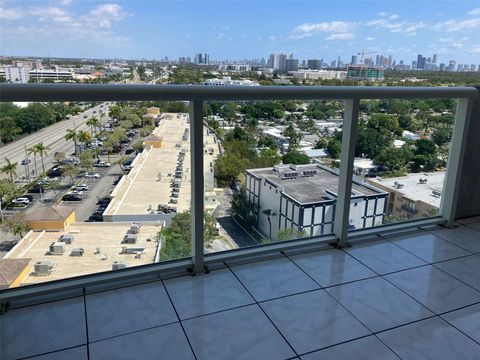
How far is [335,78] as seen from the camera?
99.5 inches

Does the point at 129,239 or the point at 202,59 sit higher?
the point at 202,59

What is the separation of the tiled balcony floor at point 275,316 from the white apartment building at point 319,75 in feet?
4.19

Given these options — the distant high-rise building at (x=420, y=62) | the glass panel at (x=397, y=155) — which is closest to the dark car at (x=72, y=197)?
the glass panel at (x=397, y=155)

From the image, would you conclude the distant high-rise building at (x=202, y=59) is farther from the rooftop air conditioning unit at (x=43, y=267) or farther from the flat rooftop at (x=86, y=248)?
the rooftop air conditioning unit at (x=43, y=267)

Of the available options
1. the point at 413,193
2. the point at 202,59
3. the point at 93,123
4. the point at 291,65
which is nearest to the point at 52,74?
the point at 93,123

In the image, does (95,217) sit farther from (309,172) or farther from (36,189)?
(309,172)

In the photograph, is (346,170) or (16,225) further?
(346,170)

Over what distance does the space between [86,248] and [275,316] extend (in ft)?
3.41

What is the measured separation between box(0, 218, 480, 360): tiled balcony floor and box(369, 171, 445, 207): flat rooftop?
538mm

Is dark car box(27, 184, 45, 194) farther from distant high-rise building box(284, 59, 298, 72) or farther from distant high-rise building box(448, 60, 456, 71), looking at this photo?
distant high-rise building box(448, 60, 456, 71)

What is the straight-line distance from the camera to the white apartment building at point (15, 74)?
1.57 m

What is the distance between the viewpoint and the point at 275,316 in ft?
5.95

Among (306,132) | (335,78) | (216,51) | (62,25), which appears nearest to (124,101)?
(306,132)

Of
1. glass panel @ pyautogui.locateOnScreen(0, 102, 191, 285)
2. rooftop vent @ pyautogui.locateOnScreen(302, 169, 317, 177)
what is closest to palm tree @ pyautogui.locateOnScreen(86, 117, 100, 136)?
glass panel @ pyautogui.locateOnScreen(0, 102, 191, 285)
